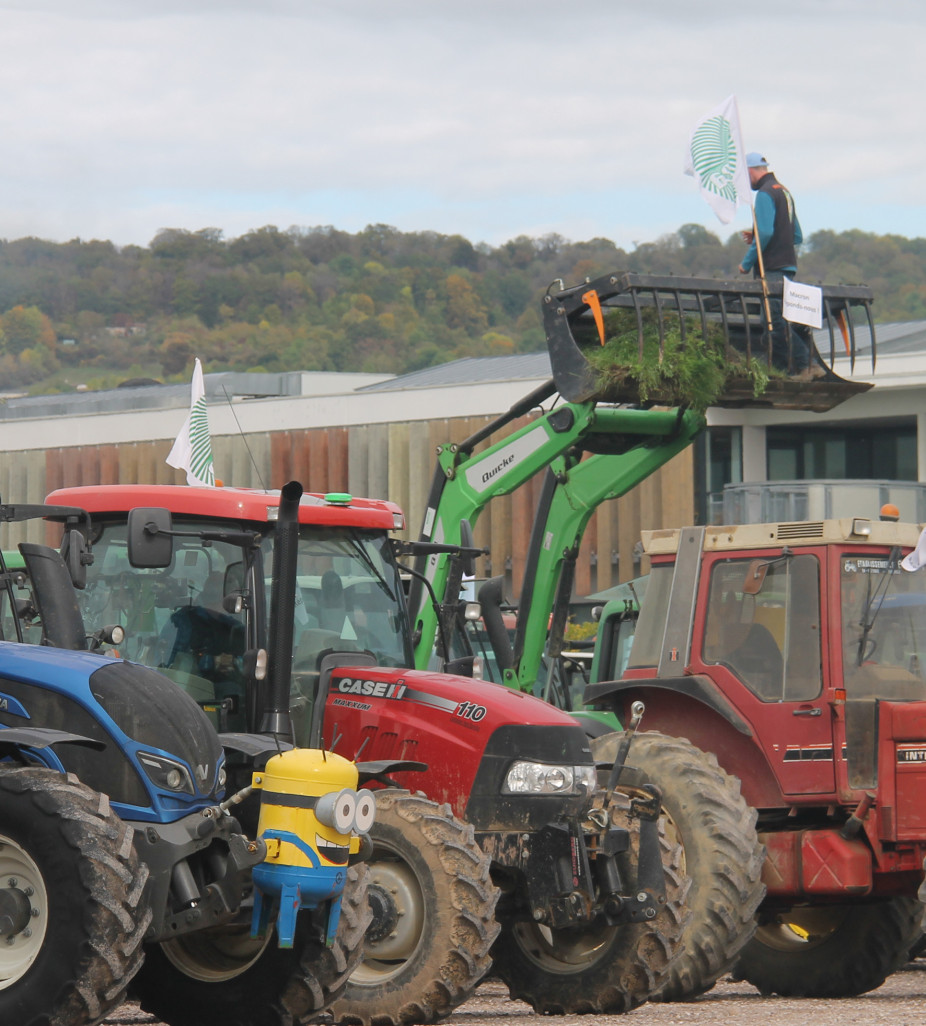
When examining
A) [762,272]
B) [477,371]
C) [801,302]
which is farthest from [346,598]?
[477,371]

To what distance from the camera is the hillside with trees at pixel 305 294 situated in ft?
271

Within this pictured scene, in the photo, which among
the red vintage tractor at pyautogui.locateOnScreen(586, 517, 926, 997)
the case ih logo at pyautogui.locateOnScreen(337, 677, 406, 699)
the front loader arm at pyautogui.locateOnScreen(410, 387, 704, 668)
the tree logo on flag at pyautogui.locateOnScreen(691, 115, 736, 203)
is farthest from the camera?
the tree logo on flag at pyautogui.locateOnScreen(691, 115, 736, 203)

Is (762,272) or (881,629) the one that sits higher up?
(762,272)

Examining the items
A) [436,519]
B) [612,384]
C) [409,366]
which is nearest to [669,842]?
[612,384]

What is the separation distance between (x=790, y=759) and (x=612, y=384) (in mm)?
2948

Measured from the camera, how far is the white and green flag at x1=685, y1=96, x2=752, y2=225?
44.0 ft

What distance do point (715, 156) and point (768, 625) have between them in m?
4.24

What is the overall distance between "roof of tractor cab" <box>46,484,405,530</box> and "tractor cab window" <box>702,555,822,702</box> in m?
2.40

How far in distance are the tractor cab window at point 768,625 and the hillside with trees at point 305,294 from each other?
6359cm

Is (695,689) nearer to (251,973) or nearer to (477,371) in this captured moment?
(251,973)

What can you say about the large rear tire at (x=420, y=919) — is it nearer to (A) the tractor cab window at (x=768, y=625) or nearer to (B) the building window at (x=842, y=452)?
(A) the tractor cab window at (x=768, y=625)

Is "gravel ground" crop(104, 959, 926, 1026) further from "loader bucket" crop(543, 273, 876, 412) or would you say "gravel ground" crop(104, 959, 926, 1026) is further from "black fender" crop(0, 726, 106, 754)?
"loader bucket" crop(543, 273, 876, 412)

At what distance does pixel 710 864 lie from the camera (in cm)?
999

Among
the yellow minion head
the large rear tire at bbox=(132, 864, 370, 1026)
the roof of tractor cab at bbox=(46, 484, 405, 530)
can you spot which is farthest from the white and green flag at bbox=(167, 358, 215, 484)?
the yellow minion head
